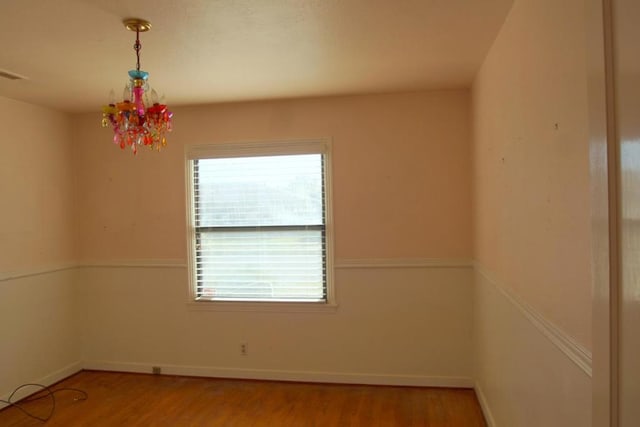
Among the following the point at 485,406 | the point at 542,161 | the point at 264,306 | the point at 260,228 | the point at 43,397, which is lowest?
the point at 43,397

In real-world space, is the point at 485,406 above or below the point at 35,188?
below

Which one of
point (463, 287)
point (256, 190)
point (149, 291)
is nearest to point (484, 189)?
point (463, 287)

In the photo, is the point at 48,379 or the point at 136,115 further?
the point at 48,379

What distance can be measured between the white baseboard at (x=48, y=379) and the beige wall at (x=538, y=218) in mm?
3736

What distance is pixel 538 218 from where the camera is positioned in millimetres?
1716

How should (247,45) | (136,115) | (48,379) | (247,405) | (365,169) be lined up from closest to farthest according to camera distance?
(136,115) < (247,45) < (247,405) < (365,169) < (48,379)

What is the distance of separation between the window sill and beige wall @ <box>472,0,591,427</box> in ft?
4.67

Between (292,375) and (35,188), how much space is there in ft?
9.36

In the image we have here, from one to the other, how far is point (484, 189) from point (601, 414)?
7.33 feet

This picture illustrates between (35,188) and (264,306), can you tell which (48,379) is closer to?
(35,188)

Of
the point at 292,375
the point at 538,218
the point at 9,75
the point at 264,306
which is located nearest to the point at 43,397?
the point at 264,306

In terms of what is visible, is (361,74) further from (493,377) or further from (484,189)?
(493,377)

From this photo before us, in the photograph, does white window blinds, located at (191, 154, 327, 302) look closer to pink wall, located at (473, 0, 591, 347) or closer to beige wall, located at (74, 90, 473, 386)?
beige wall, located at (74, 90, 473, 386)

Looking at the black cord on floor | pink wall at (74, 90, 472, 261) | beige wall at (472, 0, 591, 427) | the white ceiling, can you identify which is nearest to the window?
pink wall at (74, 90, 472, 261)
